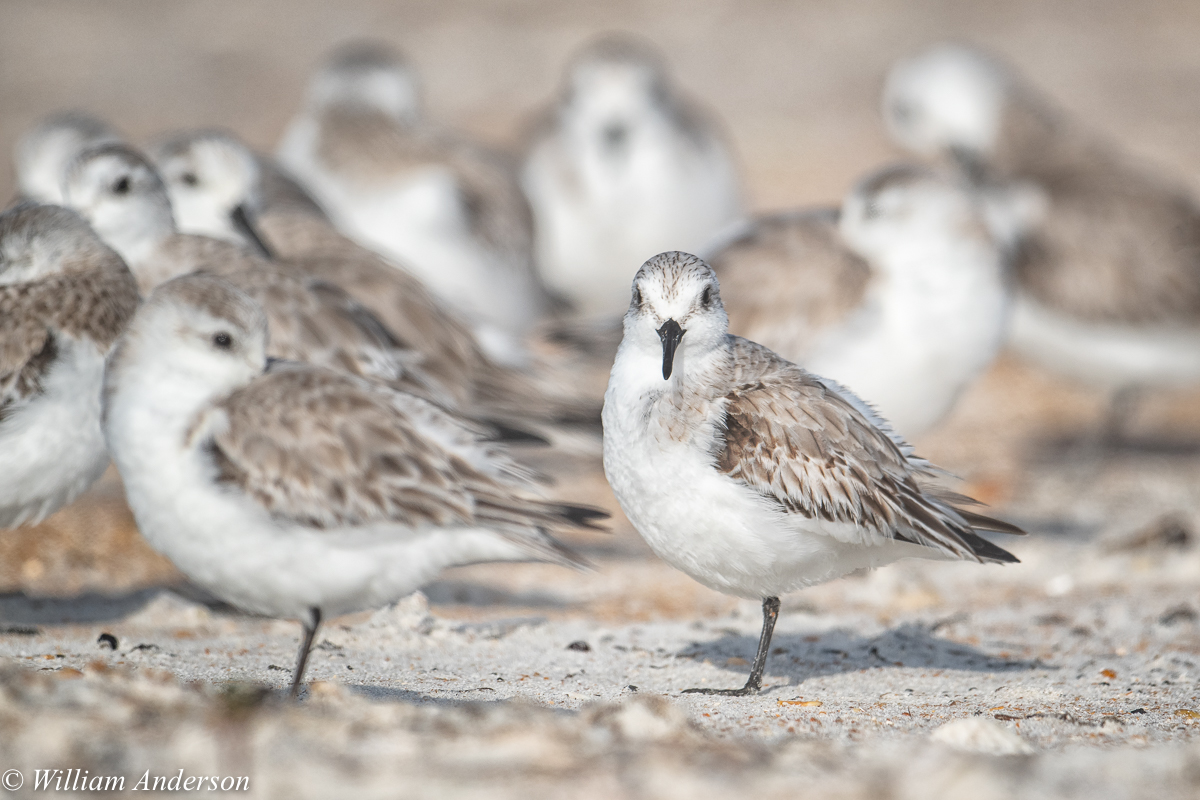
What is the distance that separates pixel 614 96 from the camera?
1104 cm

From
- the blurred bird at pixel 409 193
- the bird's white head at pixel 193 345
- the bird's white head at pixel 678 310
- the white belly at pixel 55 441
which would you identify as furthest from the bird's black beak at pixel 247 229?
the bird's white head at pixel 678 310

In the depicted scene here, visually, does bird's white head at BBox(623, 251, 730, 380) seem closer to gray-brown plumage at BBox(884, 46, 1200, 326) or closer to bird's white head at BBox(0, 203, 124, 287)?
bird's white head at BBox(0, 203, 124, 287)

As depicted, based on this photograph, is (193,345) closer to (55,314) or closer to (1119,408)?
(55,314)

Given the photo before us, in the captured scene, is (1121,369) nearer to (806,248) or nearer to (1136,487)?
(1136,487)

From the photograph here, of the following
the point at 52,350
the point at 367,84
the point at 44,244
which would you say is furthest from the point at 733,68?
the point at 52,350

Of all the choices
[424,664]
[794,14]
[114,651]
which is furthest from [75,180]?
[794,14]

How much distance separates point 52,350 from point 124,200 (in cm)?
133

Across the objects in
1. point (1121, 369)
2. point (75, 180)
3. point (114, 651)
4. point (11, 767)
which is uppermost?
point (1121, 369)

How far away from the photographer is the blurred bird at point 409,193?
9.53 m

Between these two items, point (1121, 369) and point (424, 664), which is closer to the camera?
point (424, 664)

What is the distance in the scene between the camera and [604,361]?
25.0 ft

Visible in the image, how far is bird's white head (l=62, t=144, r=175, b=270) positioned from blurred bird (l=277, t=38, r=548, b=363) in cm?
266

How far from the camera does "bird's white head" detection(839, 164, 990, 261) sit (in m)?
7.20

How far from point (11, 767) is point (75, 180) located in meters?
4.05
